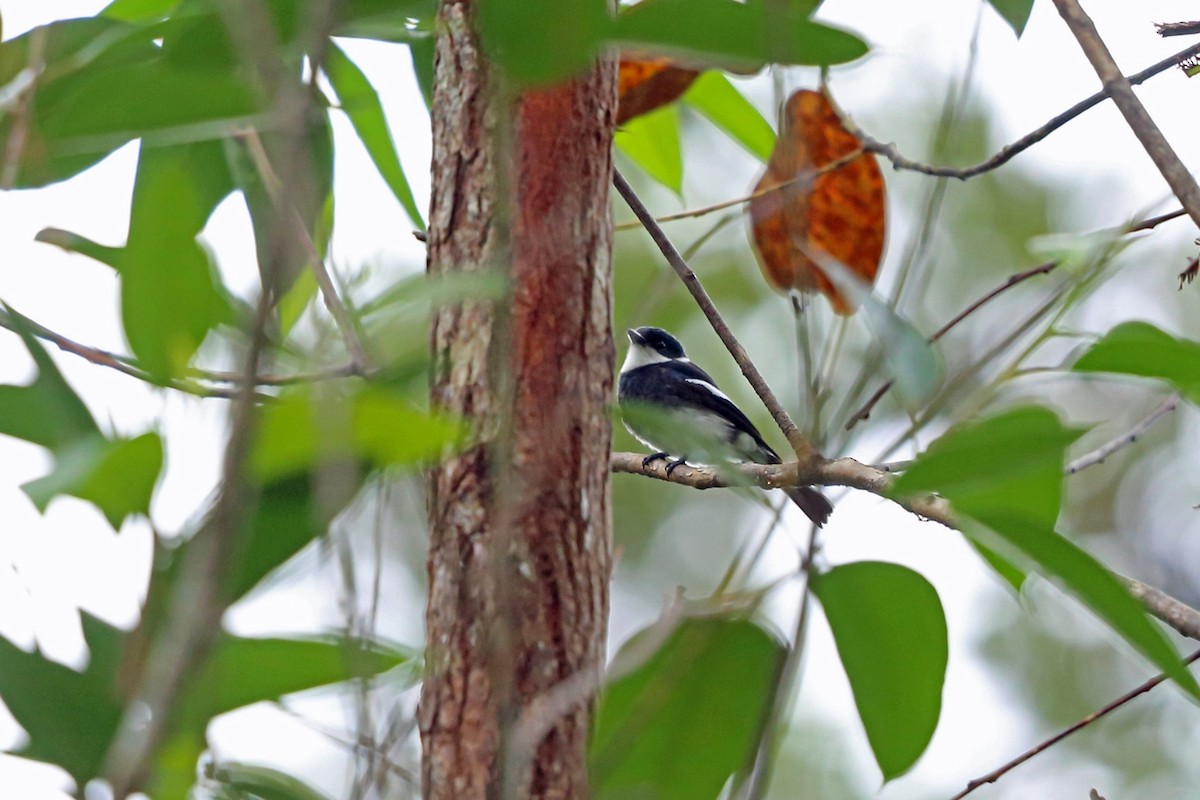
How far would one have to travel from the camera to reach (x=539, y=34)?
0.65m

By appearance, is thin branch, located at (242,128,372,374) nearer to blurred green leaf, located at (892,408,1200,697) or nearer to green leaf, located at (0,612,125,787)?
green leaf, located at (0,612,125,787)

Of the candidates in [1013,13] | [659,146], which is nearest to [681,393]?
[659,146]

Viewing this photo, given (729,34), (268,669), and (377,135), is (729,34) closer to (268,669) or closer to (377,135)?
(268,669)

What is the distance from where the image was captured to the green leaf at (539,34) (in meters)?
0.65

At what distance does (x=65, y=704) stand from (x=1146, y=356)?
0.88m

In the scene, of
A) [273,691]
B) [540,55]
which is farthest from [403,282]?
[273,691]

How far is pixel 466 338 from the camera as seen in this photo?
3.59 ft

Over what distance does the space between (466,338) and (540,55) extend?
47 centimetres

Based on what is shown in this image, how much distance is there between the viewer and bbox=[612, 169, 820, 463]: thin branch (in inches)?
60.5

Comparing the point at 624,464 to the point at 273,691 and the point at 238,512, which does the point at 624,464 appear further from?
the point at 238,512

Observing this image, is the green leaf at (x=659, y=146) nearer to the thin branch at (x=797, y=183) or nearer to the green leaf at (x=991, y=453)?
the thin branch at (x=797, y=183)

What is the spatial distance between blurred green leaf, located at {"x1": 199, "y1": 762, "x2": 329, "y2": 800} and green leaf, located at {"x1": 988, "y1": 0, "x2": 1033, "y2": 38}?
1108mm

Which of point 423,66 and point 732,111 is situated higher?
point 732,111

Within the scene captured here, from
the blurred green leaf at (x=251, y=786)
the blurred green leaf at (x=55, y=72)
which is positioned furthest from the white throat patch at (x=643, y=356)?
the blurred green leaf at (x=251, y=786)
